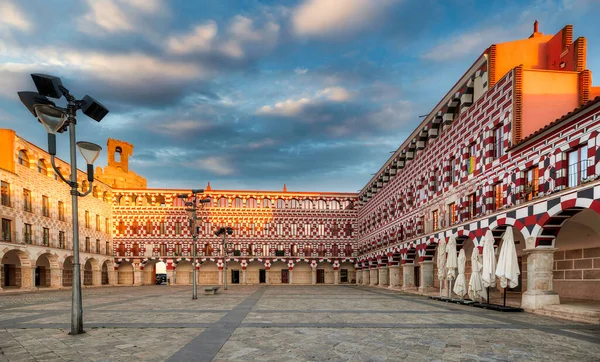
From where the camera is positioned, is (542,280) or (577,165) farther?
(542,280)

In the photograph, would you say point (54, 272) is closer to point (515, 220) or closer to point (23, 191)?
point (23, 191)

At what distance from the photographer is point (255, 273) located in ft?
177

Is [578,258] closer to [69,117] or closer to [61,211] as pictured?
[69,117]

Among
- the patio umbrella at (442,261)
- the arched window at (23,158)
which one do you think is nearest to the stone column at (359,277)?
the patio umbrella at (442,261)

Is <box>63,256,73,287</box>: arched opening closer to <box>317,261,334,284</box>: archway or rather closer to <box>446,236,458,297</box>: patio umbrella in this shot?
<box>317,261,334,284</box>: archway

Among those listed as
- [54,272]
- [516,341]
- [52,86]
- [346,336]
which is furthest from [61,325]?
[54,272]

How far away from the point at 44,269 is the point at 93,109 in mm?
35464

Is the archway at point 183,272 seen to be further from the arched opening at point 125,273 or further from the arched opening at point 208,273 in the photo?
the arched opening at point 125,273

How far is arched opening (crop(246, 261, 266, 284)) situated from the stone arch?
26.5m

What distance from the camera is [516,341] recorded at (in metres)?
9.66

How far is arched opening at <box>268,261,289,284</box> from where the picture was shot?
53.6 metres

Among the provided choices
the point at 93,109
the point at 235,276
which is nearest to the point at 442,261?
the point at 93,109

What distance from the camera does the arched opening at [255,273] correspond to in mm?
53531

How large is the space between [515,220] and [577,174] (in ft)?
11.2
